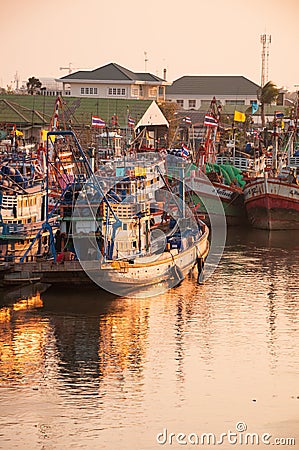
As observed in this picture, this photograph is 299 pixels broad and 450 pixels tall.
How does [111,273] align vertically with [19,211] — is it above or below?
below

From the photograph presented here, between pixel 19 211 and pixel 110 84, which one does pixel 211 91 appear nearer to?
pixel 110 84

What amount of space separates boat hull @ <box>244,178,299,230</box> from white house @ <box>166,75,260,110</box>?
188 ft

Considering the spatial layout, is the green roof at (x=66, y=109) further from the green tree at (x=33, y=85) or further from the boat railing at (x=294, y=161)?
the green tree at (x=33, y=85)

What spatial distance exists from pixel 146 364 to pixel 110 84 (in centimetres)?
5394

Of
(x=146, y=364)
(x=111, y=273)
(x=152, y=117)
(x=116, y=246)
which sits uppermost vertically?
(x=152, y=117)

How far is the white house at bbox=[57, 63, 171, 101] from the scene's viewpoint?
2936 inches

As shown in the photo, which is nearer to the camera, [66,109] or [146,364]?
[146,364]

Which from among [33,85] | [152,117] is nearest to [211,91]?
[33,85]

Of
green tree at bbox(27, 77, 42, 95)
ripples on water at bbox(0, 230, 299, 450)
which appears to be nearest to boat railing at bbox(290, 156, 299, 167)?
ripples on water at bbox(0, 230, 299, 450)

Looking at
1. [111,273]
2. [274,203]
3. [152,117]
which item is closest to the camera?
[111,273]

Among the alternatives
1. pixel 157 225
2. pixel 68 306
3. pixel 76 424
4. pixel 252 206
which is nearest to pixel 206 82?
pixel 252 206

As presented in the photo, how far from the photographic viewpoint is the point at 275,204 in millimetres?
43500

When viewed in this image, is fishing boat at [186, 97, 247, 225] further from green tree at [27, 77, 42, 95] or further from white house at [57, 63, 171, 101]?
green tree at [27, 77, 42, 95]

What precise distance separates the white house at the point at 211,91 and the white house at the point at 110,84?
24.5m
